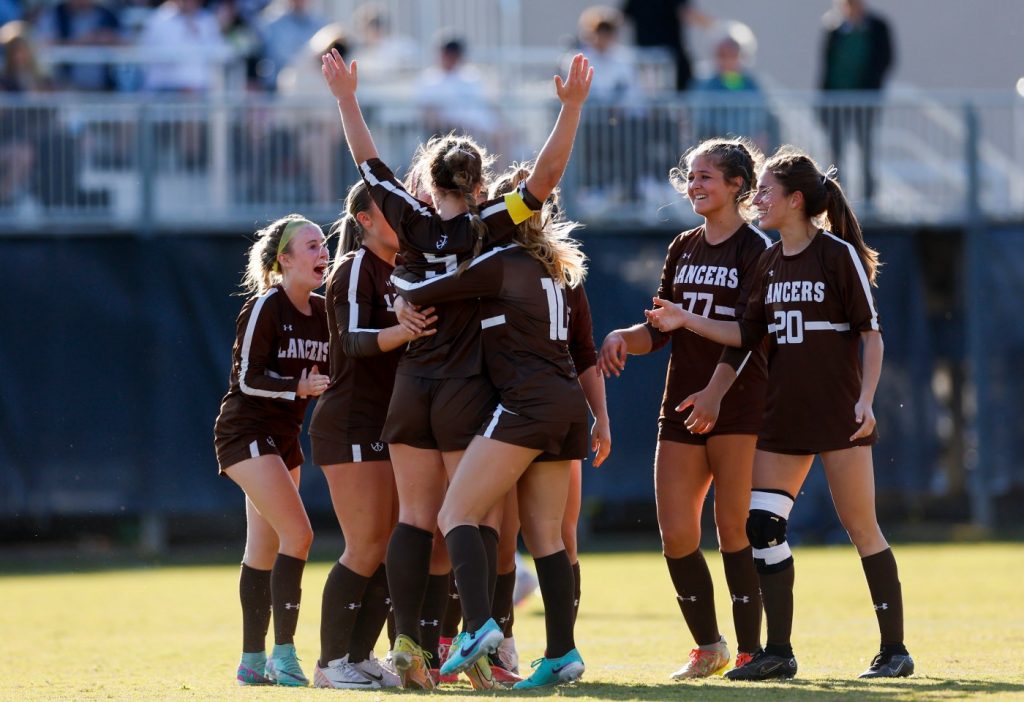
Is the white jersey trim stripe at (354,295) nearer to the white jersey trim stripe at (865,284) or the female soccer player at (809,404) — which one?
the female soccer player at (809,404)

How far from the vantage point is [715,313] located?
6.31 metres

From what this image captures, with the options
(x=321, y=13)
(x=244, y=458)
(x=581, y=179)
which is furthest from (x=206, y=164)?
(x=244, y=458)

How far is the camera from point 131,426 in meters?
12.7

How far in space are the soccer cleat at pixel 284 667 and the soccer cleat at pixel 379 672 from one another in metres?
0.28

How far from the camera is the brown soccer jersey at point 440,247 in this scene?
550 cm

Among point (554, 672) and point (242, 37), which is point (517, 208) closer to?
point (554, 672)

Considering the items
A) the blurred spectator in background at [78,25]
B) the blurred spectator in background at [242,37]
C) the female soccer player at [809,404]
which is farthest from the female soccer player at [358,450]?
the blurred spectator in background at [78,25]

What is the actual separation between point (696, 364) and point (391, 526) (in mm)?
1406

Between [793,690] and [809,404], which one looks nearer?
[793,690]

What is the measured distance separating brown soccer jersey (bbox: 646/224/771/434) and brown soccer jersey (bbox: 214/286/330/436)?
56.8 inches

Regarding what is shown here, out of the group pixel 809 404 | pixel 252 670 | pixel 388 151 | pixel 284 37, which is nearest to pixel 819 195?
pixel 809 404

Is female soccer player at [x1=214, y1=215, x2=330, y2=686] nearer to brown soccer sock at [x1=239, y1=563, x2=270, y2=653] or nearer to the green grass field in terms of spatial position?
brown soccer sock at [x1=239, y1=563, x2=270, y2=653]

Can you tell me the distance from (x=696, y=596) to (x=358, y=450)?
151 cm

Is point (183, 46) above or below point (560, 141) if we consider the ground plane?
above
